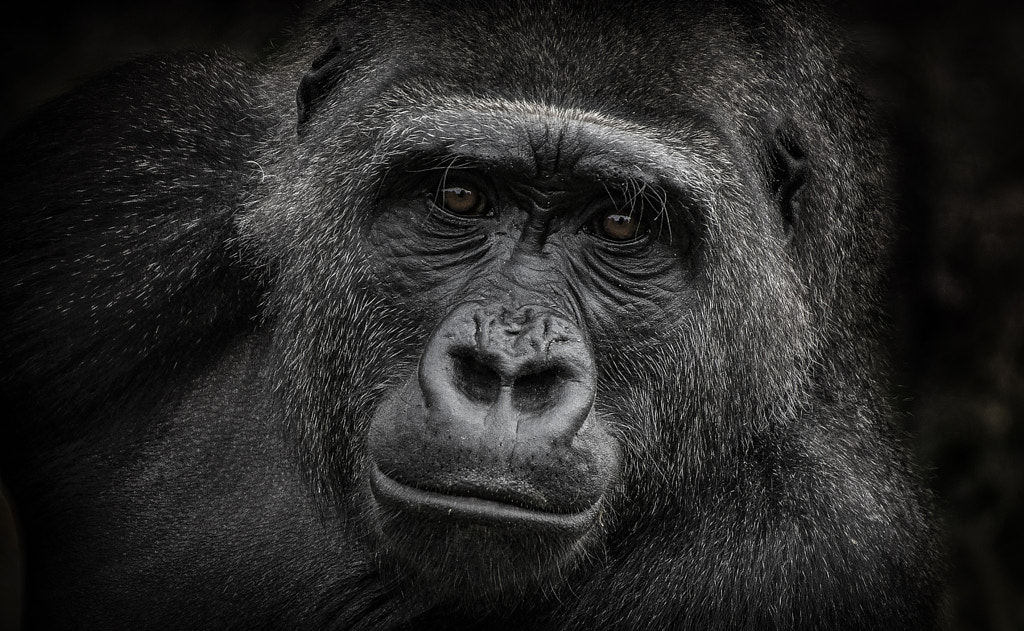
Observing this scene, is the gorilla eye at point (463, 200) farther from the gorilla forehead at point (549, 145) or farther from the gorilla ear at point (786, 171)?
the gorilla ear at point (786, 171)

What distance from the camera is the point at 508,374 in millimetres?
3541

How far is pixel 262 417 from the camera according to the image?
203 inches

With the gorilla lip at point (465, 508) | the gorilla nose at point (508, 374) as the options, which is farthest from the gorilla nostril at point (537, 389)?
the gorilla lip at point (465, 508)

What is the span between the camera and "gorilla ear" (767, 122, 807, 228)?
182 inches

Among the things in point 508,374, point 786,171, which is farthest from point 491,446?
point 786,171

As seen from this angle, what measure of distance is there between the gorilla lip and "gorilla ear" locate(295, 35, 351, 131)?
1.77 metres

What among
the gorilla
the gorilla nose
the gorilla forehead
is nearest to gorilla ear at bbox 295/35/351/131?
the gorilla

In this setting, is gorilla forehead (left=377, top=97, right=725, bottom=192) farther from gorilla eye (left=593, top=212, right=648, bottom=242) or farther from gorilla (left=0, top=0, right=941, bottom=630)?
gorilla eye (left=593, top=212, right=648, bottom=242)

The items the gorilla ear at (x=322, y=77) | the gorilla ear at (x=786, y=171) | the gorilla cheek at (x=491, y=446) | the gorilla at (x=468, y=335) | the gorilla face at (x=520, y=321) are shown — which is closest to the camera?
the gorilla cheek at (x=491, y=446)

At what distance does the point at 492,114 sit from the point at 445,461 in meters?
1.38

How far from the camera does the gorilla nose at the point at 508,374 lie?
352 cm

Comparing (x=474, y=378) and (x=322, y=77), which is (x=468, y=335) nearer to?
(x=474, y=378)

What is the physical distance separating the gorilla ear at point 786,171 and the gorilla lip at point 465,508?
5.56 ft

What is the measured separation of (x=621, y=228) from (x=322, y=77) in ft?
4.94
